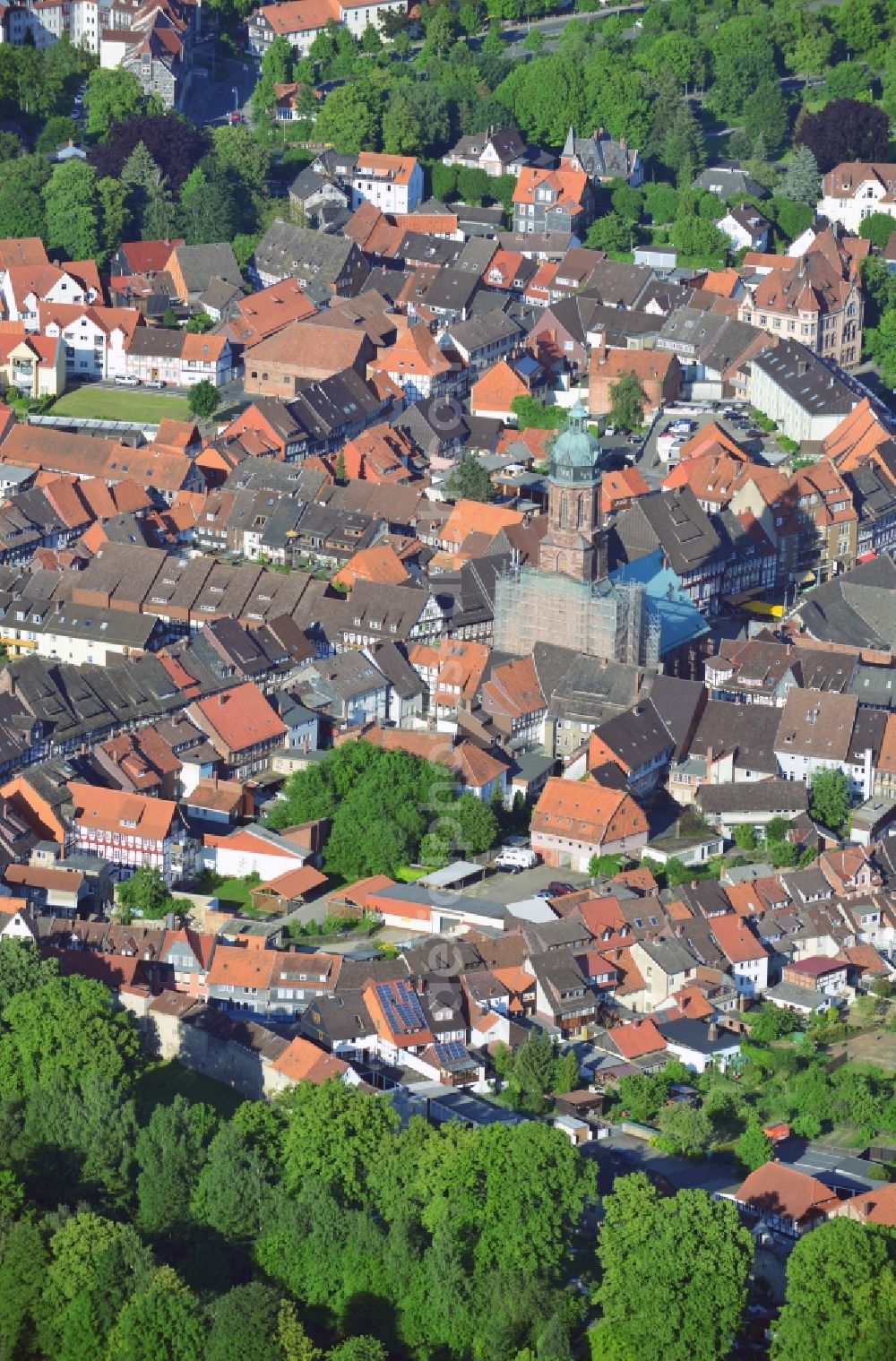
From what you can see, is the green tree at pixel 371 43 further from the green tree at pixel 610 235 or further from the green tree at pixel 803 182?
the green tree at pixel 803 182


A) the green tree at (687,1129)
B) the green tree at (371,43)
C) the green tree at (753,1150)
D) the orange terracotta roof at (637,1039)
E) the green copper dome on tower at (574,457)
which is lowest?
the green tree at (371,43)

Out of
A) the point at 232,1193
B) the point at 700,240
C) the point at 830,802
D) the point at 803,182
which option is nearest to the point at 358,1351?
the point at 232,1193

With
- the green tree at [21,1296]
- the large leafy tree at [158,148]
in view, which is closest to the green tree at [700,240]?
the large leafy tree at [158,148]

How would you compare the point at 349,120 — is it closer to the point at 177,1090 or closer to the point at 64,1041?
the point at 177,1090

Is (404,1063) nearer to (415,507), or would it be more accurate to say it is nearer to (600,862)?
(600,862)

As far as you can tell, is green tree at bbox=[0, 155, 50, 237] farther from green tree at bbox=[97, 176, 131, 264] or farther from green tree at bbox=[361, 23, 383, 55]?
green tree at bbox=[361, 23, 383, 55]

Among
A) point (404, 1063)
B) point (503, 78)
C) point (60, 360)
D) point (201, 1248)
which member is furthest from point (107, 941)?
point (503, 78)
